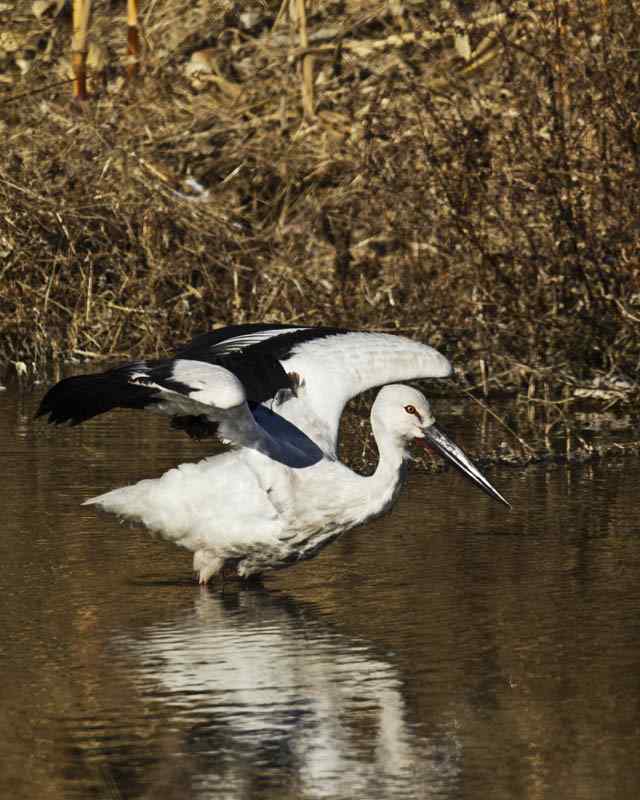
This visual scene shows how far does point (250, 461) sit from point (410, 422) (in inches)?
24.1

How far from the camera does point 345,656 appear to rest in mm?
5793

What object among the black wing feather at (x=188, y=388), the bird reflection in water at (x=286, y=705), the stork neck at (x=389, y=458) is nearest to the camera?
the bird reflection in water at (x=286, y=705)

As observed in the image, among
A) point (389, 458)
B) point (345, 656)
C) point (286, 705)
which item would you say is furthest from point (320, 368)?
point (286, 705)

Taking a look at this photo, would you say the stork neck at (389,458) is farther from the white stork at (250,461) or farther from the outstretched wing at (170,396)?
the outstretched wing at (170,396)

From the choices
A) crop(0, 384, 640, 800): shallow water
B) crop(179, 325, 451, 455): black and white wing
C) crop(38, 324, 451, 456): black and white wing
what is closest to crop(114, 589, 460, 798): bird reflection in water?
crop(0, 384, 640, 800): shallow water

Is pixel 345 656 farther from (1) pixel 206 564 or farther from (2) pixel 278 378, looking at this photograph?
(2) pixel 278 378

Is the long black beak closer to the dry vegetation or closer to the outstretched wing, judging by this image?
the outstretched wing

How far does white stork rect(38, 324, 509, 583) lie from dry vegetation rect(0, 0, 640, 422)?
2.56 m

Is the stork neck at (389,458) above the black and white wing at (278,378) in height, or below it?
below

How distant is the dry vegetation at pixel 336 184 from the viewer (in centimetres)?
1001

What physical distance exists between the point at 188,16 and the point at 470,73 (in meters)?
3.22

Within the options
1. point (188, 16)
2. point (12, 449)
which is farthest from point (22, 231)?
point (188, 16)

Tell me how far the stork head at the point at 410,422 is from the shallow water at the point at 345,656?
360 millimetres

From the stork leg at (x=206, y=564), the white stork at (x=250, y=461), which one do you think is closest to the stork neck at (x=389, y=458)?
the white stork at (x=250, y=461)
